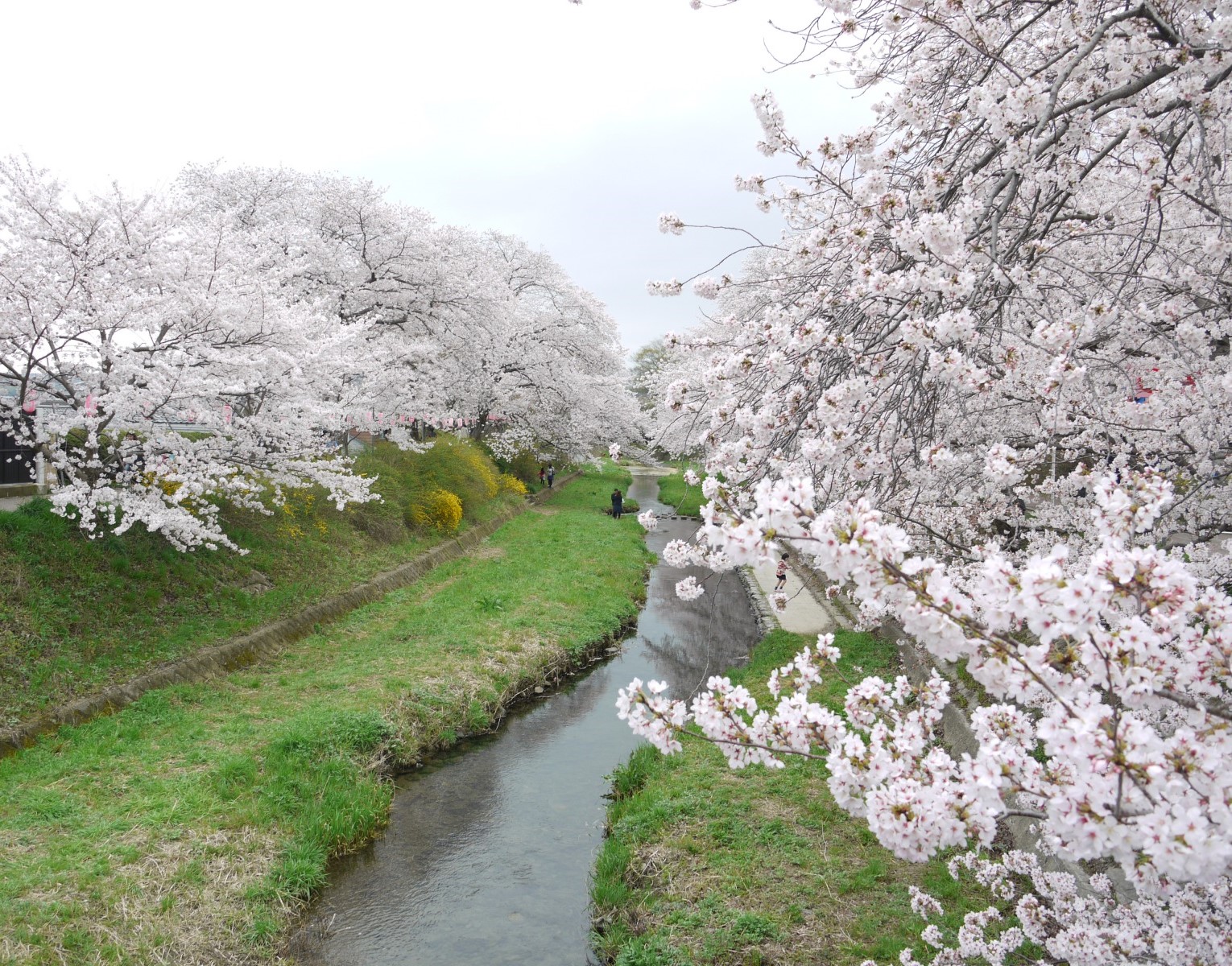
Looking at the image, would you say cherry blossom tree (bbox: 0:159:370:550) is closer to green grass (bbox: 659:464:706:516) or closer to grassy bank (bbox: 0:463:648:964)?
Answer: grassy bank (bbox: 0:463:648:964)

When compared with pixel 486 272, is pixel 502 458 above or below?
below

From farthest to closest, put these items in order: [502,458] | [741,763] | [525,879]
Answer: [502,458], [525,879], [741,763]

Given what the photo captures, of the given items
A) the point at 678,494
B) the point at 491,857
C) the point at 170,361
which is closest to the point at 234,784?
the point at 491,857

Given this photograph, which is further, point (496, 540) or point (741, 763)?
point (496, 540)

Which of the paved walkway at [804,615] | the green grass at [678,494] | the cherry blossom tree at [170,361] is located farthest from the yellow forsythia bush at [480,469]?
the paved walkway at [804,615]

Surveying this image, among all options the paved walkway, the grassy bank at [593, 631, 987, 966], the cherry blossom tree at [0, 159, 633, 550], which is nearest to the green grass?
the paved walkway

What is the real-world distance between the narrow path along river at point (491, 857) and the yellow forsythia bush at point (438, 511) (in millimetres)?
7392

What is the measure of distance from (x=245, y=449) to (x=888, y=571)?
918 cm

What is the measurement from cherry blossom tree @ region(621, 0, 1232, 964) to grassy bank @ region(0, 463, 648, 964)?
385 cm

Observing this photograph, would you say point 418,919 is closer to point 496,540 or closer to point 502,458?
point 496,540

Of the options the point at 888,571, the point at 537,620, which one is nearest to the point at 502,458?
the point at 537,620

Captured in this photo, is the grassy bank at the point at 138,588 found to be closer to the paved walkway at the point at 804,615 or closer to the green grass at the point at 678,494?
the paved walkway at the point at 804,615

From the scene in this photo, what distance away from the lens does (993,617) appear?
6.32 feet

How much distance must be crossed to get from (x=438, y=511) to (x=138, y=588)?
27.3 ft
